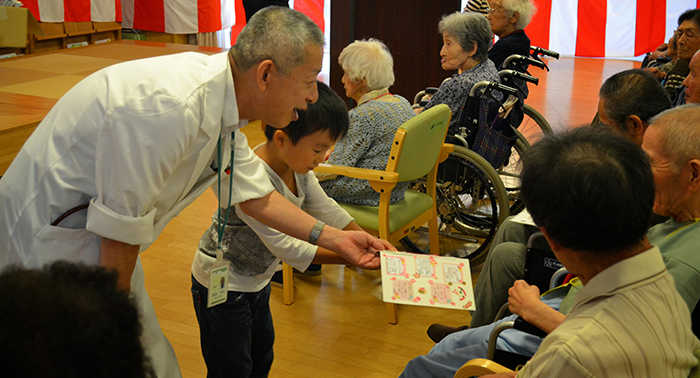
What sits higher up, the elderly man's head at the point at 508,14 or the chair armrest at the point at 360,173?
the elderly man's head at the point at 508,14

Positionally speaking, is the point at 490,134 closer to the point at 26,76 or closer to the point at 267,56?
the point at 267,56

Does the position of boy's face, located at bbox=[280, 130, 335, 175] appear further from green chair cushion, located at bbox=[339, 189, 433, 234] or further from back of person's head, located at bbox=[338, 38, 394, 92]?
back of person's head, located at bbox=[338, 38, 394, 92]

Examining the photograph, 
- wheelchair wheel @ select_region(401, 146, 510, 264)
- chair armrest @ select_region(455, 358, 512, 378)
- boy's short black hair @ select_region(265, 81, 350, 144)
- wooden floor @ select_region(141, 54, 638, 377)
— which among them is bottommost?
wooden floor @ select_region(141, 54, 638, 377)

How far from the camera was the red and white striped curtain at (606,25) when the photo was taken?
855cm

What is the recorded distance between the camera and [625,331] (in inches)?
34.7

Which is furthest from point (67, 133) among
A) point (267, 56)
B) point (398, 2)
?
point (398, 2)

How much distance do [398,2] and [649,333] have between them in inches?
163

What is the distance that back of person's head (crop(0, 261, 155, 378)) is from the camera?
1.91ft

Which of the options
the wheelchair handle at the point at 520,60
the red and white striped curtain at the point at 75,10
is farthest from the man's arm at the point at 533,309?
the red and white striped curtain at the point at 75,10

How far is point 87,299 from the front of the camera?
25.0 inches

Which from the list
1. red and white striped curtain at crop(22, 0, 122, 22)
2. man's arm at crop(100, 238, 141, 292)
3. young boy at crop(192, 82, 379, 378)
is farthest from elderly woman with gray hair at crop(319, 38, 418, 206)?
red and white striped curtain at crop(22, 0, 122, 22)

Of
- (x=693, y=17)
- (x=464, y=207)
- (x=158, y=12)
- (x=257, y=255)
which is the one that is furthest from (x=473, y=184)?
(x=158, y=12)

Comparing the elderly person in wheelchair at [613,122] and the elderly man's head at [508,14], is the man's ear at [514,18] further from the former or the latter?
the elderly person in wheelchair at [613,122]

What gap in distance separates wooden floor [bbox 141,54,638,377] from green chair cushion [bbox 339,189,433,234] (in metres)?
0.40
